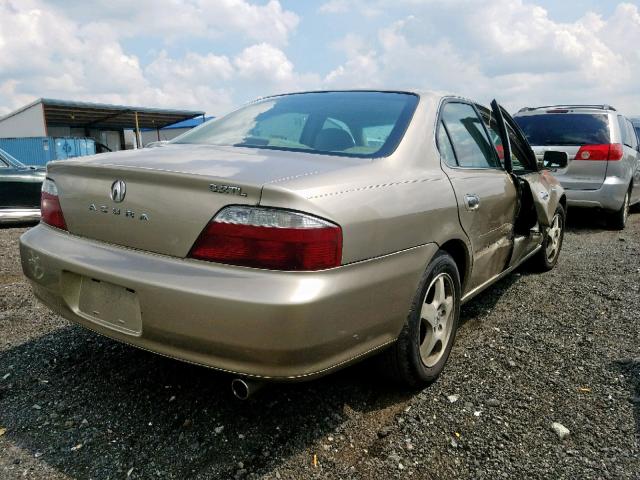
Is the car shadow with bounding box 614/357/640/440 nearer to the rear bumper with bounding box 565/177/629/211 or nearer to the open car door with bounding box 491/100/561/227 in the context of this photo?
the open car door with bounding box 491/100/561/227

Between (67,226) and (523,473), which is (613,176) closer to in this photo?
(523,473)

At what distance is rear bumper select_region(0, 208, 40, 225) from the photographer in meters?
7.31

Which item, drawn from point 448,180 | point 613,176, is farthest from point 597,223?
point 448,180

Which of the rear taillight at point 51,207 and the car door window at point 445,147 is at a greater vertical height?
the car door window at point 445,147

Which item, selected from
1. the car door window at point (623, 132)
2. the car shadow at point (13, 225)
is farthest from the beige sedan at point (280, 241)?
the car shadow at point (13, 225)

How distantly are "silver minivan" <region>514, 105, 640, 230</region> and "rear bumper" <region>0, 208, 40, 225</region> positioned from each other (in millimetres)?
6939

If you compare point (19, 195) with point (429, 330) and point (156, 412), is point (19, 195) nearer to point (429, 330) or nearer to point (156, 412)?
point (156, 412)

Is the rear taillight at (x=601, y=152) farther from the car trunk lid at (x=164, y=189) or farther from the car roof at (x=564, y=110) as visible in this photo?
the car trunk lid at (x=164, y=189)

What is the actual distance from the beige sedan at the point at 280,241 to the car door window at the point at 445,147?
17mm

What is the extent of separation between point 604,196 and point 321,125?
5.45 metres

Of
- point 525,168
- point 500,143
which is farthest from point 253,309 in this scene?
point 525,168

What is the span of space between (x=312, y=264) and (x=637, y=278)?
400 cm

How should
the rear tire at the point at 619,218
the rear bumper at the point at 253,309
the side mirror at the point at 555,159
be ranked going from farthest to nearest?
the rear tire at the point at 619,218, the side mirror at the point at 555,159, the rear bumper at the point at 253,309

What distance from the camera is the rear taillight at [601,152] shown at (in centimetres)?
666
